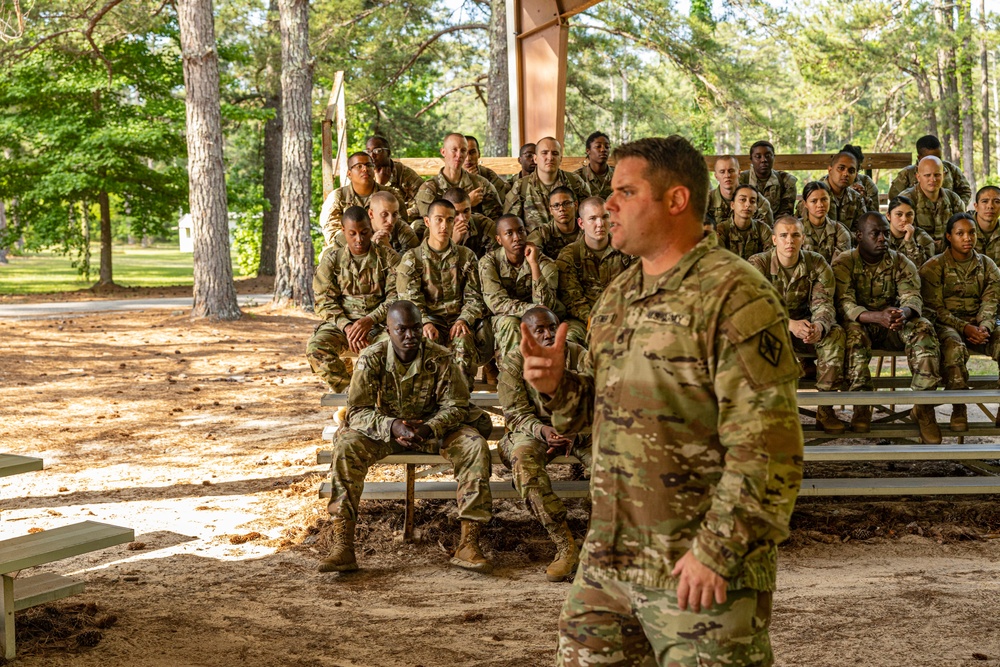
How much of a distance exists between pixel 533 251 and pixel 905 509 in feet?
10.9

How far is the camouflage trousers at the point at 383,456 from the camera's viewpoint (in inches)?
243

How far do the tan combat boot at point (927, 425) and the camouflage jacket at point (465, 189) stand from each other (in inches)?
163

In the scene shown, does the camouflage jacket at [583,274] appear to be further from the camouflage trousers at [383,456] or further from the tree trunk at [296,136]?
the tree trunk at [296,136]

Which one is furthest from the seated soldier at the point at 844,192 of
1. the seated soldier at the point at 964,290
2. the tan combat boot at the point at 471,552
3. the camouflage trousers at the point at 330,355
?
the tan combat boot at the point at 471,552

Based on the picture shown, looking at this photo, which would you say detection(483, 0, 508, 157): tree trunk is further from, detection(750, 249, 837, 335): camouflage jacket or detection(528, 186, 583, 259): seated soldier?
detection(750, 249, 837, 335): camouflage jacket

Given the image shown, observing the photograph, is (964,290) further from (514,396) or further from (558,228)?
(514,396)

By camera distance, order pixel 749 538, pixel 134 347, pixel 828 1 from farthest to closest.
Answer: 1. pixel 828 1
2. pixel 134 347
3. pixel 749 538

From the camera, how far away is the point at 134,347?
46.1 feet

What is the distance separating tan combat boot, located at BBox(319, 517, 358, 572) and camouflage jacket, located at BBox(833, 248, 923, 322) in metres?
4.29

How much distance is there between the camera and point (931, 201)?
9781 mm

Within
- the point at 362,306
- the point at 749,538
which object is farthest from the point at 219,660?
the point at 362,306

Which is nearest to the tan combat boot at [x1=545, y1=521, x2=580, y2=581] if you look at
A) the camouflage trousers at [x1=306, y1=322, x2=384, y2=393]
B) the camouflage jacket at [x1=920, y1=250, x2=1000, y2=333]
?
the camouflage trousers at [x1=306, y1=322, x2=384, y2=393]

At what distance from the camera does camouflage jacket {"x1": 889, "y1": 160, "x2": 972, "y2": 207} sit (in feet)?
34.3

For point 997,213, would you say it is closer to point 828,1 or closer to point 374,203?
point 374,203
